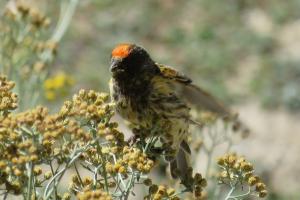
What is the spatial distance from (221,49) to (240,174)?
11.8m

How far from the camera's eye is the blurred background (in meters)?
14.5

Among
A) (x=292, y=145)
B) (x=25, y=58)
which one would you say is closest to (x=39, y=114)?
(x=25, y=58)

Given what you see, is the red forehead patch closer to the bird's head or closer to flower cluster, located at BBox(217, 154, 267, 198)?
the bird's head

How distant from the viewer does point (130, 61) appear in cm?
612

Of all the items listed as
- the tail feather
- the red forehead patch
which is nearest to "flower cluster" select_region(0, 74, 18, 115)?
the red forehead patch

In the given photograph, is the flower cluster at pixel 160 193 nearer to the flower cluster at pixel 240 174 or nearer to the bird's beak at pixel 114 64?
the flower cluster at pixel 240 174

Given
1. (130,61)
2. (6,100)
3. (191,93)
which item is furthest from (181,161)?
(6,100)

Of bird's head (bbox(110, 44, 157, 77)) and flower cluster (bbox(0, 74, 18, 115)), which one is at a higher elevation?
bird's head (bbox(110, 44, 157, 77))

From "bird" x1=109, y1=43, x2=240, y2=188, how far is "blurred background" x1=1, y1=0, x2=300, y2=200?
6.60m

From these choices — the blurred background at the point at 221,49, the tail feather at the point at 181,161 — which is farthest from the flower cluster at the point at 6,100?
the blurred background at the point at 221,49

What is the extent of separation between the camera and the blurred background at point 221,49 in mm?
14516

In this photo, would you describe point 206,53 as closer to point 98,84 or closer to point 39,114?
point 98,84

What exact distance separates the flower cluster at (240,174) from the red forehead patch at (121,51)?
1236mm

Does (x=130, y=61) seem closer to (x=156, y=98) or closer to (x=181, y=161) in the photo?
(x=156, y=98)
